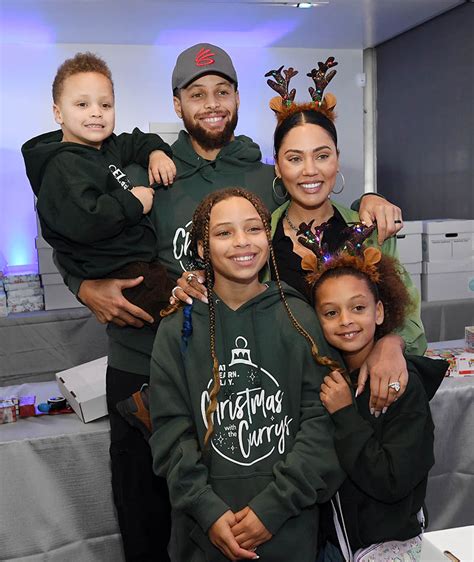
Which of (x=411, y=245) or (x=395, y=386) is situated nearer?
(x=395, y=386)

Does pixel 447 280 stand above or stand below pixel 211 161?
below

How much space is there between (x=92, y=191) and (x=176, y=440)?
2.13 feet

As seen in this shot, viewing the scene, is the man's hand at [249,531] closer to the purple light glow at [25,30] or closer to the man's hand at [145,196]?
the man's hand at [145,196]

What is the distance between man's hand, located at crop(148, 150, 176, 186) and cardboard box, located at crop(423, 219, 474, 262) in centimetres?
232

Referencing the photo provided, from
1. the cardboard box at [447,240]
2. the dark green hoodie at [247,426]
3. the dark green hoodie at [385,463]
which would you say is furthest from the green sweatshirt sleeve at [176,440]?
the cardboard box at [447,240]

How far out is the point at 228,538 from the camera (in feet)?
4.06

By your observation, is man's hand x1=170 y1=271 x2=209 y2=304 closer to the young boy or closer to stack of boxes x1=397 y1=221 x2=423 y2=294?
the young boy

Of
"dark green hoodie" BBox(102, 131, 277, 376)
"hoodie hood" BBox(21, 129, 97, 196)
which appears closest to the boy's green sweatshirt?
"dark green hoodie" BBox(102, 131, 277, 376)

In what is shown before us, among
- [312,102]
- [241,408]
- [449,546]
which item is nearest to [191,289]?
[241,408]

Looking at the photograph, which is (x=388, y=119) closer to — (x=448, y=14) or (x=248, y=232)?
(x=448, y=14)

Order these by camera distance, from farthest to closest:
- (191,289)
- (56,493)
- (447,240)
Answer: (447,240)
(56,493)
(191,289)

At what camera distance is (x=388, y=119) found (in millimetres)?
4961

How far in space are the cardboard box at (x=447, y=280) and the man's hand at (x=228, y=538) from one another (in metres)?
2.67

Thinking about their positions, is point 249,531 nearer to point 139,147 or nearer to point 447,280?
point 139,147
